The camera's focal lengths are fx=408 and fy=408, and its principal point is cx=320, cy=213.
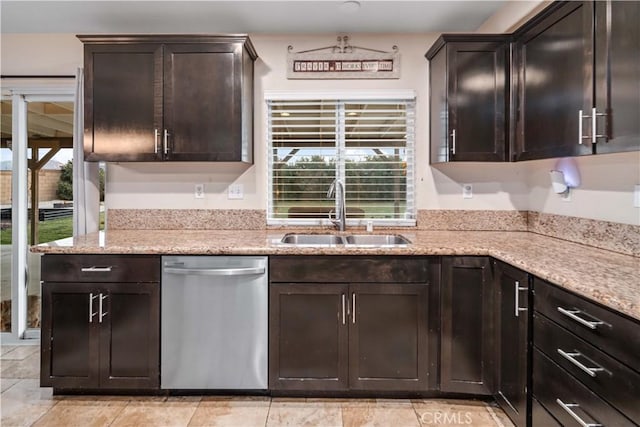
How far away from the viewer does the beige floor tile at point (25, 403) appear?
219 cm

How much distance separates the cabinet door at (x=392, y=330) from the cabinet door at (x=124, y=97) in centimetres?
167

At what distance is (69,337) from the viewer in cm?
236

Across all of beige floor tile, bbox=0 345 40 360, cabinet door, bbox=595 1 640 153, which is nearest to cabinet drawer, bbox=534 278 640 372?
cabinet door, bbox=595 1 640 153

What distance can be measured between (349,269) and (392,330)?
427 millimetres

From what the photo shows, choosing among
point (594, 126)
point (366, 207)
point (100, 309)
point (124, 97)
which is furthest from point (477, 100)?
point (100, 309)

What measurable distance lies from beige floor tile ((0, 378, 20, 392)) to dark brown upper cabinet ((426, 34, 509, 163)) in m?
3.15

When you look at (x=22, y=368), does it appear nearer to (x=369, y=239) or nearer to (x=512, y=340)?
(x=369, y=239)

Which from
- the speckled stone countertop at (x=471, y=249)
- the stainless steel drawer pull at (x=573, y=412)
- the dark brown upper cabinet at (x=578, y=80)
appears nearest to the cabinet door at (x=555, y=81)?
the dark brown upper cabinet at (x=578, y=80)

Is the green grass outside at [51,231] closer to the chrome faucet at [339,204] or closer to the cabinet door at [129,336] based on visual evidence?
the cabinet door at [129,336]

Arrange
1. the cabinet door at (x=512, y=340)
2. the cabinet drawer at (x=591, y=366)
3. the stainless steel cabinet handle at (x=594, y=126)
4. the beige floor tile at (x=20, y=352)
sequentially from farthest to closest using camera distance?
the beige floor tile at (x=20, y=352) → the cabinet door at (x=512, y=340) → the stainless steel cabinet handle at (x=594, y=126) → the cabinet drawer at (x=591, y=366)

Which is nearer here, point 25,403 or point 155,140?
point 25,403

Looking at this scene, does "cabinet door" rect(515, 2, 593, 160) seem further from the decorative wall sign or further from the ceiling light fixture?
the ceiling light fixture

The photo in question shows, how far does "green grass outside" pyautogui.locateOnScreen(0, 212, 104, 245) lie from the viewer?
3.25 metres

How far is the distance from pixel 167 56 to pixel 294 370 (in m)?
2.14
